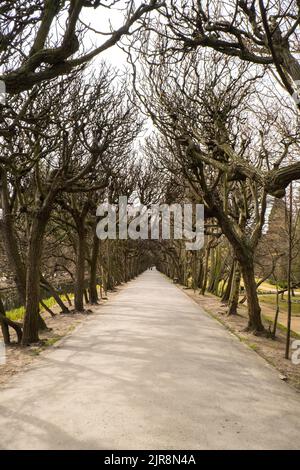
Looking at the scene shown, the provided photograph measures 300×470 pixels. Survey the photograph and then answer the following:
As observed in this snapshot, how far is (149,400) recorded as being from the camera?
561 cm

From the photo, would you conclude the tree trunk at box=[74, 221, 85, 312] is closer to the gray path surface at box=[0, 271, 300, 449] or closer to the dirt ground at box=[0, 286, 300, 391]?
the dirt ground at box=[0, 286, 300, 391]

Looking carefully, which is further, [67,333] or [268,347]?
[67,333]

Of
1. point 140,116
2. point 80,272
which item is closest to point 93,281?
point 80,272

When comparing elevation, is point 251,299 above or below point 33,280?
below

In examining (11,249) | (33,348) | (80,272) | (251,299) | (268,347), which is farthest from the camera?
(80,272)

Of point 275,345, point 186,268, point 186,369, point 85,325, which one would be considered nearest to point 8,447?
point 186,369

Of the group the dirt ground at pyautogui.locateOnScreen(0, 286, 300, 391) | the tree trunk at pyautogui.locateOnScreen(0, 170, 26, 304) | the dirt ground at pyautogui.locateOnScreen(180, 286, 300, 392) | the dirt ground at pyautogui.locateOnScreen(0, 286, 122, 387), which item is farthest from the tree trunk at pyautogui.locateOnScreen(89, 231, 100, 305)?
the tree trunk at pyautogui.locateOnScreen(0, 170, 26, 304)

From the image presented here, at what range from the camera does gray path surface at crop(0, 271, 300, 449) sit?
440 cm

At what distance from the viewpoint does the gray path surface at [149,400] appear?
4.40m

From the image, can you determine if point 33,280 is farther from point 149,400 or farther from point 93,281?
point 93,281

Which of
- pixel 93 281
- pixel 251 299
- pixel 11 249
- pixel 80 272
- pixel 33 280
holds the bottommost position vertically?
pixel 93 281

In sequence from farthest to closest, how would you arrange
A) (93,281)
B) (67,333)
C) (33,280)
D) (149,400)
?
(93,281) → (67,333) → (33,280) → (149,400)

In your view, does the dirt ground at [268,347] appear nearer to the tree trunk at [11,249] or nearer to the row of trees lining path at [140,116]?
the row of trees lining path at [140,116]
